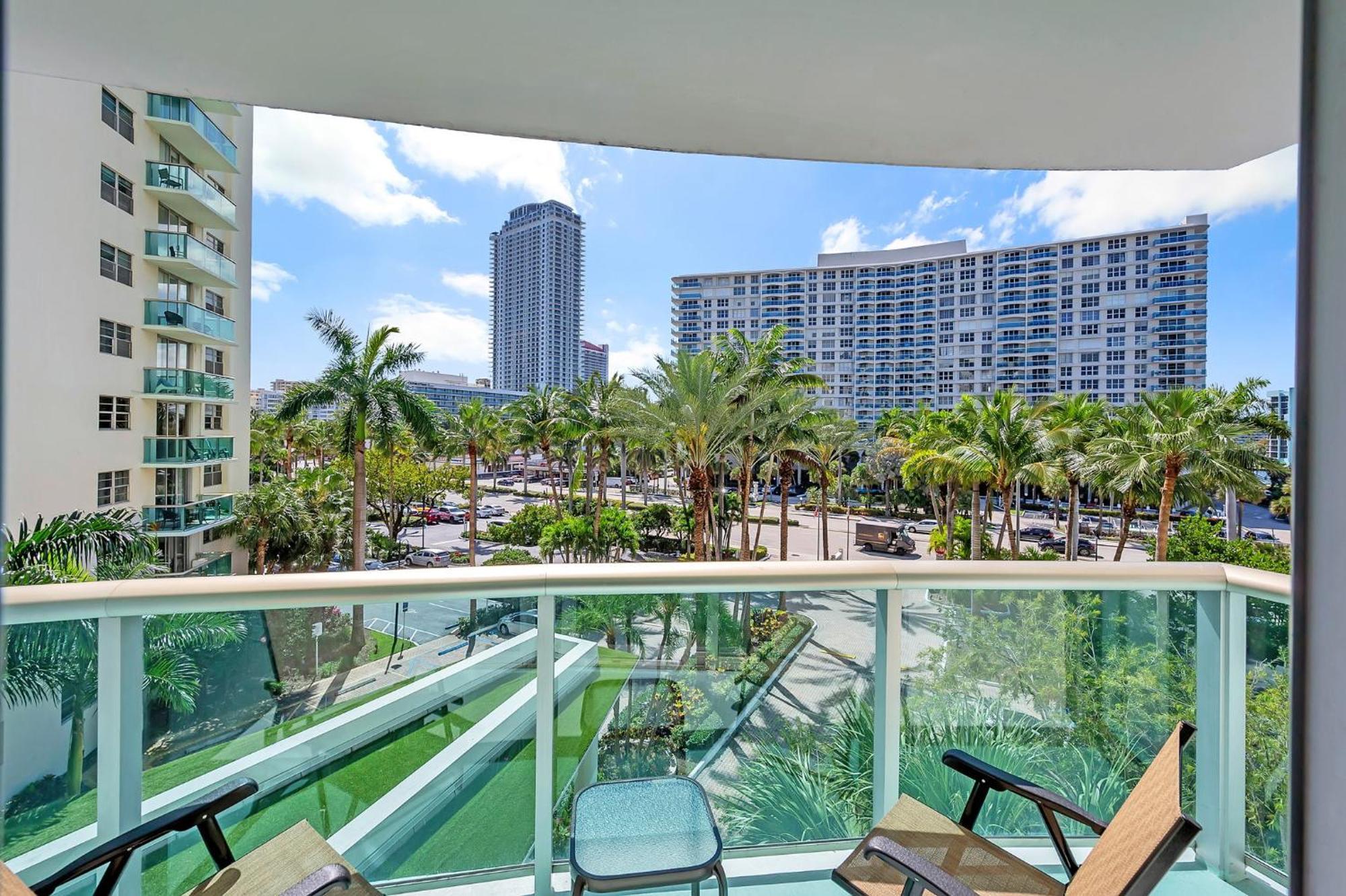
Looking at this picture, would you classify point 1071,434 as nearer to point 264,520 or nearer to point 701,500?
point 701,500

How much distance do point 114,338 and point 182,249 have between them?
3.12 meters

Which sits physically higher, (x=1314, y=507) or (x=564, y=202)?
(x=564, y=202)

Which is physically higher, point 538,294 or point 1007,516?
point 538,294

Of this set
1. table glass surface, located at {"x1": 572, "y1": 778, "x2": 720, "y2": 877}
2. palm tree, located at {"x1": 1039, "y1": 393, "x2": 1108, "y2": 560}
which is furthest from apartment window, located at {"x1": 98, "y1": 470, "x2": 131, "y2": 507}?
palm tree, located at {"x1": 1039, "y1": 393, "x2": 1108, "y2": 560}

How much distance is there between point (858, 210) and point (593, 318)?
1110 inches

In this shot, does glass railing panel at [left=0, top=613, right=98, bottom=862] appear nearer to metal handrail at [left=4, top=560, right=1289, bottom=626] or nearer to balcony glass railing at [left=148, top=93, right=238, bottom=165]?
metal handrail at [left=4, top=560, right=1289, bottom=626]

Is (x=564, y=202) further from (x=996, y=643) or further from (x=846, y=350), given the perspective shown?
(x=996, y=643)

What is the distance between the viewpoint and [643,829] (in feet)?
5.21

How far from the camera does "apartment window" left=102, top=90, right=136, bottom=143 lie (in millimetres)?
14445

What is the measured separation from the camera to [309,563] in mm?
20562

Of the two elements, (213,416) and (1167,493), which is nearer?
(1167,493)

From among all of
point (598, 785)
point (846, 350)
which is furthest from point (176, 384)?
point (846, 350)

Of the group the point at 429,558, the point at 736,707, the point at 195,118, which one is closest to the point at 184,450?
the point at 195,118

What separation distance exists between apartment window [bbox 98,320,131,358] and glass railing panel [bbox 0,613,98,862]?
698 inches
